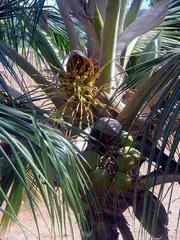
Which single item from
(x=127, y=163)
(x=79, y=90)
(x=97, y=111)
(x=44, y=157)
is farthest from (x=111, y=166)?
(x=44, y=157)

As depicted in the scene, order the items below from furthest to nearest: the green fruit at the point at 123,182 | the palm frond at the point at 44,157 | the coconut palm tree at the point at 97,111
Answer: the green fruit at the point at 123,182 < the coconut palm tree at the point at 97,111 < the palm frond at the point at 44,157

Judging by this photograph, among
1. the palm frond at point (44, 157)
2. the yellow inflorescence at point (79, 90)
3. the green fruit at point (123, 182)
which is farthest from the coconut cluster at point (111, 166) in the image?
the palm frond at point (44, 157)

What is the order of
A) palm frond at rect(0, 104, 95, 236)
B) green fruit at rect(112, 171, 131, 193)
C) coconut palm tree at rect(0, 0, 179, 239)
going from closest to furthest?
palm frond at rect(0, 104, 95, 236), coconut palm tree at rect(0, 0, 179, 239), green fruit at rect(112, 171, 131, 193)

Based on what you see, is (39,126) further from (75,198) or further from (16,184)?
(16,184)

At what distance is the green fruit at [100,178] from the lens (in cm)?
282

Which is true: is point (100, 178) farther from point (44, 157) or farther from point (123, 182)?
point (44, 157)

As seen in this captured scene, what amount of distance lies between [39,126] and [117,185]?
68 cm

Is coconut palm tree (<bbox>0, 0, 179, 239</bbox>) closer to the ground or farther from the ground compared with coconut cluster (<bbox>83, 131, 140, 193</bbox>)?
farther from the ground

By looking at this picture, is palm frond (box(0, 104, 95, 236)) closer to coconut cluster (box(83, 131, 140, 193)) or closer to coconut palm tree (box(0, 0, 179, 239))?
coconut palm tree (box(0, 0, 179, 239))

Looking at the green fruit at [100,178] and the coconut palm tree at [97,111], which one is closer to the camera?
the coconut palm tree at [97,111]

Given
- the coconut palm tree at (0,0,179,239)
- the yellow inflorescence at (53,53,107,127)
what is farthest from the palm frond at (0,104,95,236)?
the yellow inflorescence at (53,53,107,127)

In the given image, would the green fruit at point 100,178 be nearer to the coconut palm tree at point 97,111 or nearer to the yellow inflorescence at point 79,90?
the coconut palm tree at point 97,111

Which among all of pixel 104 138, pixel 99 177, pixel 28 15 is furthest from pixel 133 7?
pixel 99 177

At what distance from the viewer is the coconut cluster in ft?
9.29
